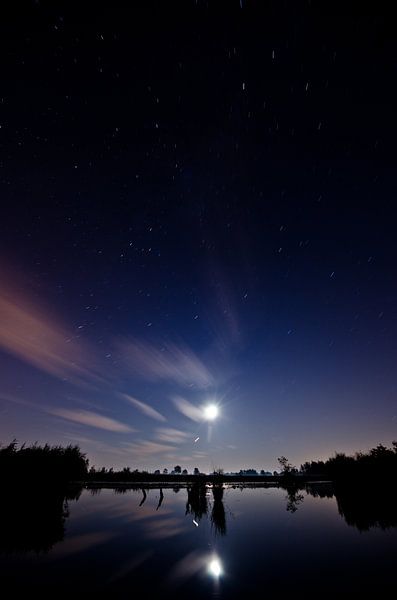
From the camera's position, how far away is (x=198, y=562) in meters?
13.0

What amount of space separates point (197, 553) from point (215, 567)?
2456mm

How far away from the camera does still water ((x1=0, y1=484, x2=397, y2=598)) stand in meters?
10.3

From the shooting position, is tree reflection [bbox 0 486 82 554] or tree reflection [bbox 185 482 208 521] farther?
tree reflection [bbox 185 482 208 521]

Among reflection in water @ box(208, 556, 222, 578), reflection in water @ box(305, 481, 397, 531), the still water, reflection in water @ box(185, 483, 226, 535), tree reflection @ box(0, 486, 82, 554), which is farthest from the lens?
reflection in water @ box(305, 481, 397, 531)

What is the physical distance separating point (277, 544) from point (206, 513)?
13173 millimetres

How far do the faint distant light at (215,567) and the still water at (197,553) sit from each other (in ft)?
0.14

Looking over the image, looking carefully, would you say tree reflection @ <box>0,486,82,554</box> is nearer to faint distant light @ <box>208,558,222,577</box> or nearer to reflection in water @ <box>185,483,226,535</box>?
faint distant light @ <box>208,558,222,577</box>

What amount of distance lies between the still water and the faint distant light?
4cm

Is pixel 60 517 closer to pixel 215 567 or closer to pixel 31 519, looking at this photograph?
pixel 31 519

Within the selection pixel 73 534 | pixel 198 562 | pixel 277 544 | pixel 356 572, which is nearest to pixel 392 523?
pixel 277 544

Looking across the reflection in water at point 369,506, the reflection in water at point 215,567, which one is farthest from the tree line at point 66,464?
the reflection in water at point 215,567

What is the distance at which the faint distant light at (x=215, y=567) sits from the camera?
11716 mm

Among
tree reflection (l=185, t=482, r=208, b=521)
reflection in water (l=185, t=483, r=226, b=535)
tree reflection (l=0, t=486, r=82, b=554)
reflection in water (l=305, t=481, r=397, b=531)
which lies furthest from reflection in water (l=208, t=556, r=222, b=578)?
tree reflection (l=185, t=482, r=208, b=521)

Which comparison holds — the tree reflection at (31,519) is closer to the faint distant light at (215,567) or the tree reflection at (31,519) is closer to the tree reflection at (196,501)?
the faint distant light at (215,567)
